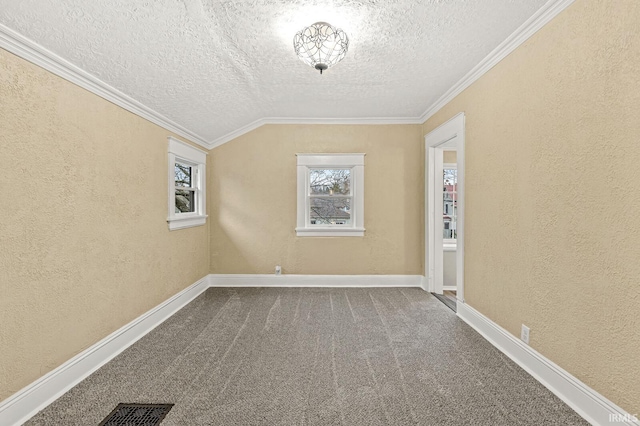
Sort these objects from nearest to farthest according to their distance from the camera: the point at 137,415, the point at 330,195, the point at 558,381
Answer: the point at 137,415
the point at 558,381
the point at 330,195

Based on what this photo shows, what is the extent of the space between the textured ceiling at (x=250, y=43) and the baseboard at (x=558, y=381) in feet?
7.73

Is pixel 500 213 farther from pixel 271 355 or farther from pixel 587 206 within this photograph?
pixel 271 355

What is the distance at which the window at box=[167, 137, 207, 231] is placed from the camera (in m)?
3.48

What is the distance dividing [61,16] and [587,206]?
3146 mm

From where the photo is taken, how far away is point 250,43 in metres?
2.39

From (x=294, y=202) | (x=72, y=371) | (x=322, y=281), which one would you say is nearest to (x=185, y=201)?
(x=294, y=202)

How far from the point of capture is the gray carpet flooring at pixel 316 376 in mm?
1756

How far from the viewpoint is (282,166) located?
4.51m

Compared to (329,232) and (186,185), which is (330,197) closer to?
(329,232)

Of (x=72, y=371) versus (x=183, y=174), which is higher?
(x=183, y=174)

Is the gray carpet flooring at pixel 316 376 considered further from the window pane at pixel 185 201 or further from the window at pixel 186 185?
the window pane at pixel 185 201

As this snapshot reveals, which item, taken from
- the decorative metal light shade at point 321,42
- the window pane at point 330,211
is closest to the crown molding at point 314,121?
the window pane at point 330,211

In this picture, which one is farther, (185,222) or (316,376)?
(185,222)

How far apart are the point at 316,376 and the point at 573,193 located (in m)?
2.04
